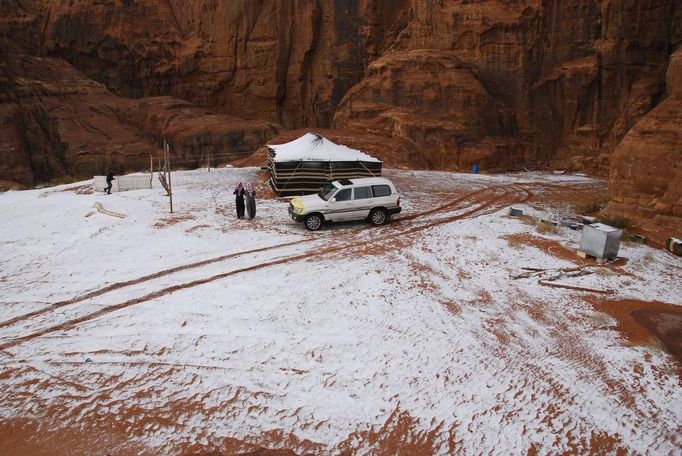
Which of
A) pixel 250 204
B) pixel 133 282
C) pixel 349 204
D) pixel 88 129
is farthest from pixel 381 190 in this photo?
pixel 88 129

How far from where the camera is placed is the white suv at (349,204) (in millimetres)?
15758

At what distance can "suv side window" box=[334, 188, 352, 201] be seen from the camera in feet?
52.4

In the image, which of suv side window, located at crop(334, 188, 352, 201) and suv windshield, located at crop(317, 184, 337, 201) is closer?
suv side window, located at crop(334, 188, 352, 201)

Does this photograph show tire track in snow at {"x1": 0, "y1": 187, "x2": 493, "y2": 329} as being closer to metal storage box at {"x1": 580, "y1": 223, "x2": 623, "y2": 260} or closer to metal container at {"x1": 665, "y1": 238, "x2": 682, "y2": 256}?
metal storage box at {"x1": 580, "y1": 223, "x2": 623, "y2": 260}

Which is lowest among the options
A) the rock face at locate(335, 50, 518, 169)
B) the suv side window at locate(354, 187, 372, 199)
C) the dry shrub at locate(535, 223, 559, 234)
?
the dry shrub at locate(535, 223, 559, 234)

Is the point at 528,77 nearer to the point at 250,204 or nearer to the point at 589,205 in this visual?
the point at 589,205

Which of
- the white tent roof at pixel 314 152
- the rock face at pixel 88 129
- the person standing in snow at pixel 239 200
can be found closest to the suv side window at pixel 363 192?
the person standing in snow at pixel 239 200

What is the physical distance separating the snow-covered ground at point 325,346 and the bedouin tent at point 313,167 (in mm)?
5855

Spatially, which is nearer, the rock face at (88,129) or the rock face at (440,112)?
the rock face at (440,112)

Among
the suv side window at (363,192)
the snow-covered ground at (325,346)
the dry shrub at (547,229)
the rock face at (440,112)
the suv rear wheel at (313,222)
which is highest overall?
the rock face at (440,112)

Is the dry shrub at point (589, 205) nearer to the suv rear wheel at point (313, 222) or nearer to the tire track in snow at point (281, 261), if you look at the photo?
the tire track in snow at point (281, 261)

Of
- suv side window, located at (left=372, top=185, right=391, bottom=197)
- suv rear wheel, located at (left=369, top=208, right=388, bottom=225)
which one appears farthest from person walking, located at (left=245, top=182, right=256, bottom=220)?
suv side window, located at (left=372, top=185, right=391, bottom=197)

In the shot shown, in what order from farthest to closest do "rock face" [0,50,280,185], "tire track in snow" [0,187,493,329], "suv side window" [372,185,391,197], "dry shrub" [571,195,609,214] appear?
"rock face" [0,50,280,185], "dry shrub" [571,195,609,214], "suv side window" [372,185,391,197], "tire track in snow" [0,187,493,329]

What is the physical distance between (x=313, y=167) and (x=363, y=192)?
518 cm
